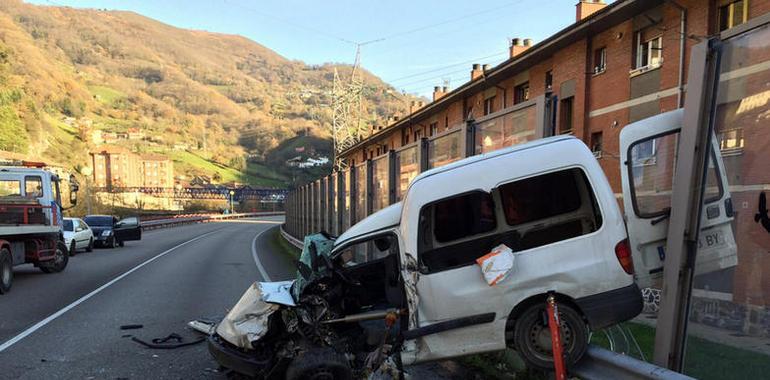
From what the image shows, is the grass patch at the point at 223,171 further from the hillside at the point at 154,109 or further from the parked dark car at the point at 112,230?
the parked dark car at the point at 112,230

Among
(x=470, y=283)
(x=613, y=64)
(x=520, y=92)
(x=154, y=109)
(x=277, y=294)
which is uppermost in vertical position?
(x=154, y=109)

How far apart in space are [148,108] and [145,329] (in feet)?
608

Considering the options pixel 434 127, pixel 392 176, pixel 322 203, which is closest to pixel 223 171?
pixel 434 127

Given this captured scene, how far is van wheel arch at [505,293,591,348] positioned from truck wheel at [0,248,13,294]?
10.6 m

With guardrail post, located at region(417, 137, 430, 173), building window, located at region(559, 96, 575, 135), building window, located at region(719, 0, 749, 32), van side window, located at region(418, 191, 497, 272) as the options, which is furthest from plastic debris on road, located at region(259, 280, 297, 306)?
building window, located at region(559, 96, 575, 135)

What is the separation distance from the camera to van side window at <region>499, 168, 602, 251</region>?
4.26 metres

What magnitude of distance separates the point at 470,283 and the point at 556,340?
82 cm

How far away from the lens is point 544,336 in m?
4.11

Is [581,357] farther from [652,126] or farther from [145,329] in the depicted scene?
[145,329]

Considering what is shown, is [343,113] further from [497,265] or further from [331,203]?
[497,265]

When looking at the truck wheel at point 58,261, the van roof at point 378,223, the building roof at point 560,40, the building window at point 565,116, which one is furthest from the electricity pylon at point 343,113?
the van roof at point 378,223

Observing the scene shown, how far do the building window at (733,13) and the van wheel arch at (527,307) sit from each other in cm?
1526

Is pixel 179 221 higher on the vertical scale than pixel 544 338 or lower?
lower

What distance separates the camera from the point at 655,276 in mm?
4219
